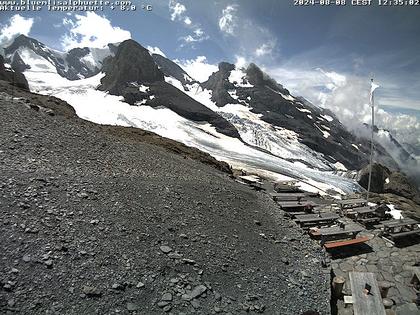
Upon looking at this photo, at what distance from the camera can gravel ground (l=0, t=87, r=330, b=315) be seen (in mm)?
8625

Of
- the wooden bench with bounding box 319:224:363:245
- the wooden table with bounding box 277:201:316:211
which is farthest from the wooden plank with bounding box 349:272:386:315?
the wooden table with bounding box 277:201:316:211

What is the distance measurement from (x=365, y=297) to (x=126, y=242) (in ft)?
25.6

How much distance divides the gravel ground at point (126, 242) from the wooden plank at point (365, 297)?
3.14 feet

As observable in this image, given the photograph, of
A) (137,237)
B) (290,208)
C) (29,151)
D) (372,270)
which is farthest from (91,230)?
(290,208)

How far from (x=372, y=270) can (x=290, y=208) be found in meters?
6.61

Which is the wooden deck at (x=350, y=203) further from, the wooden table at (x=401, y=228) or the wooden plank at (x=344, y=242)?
the wooden plank at (x=344, y=242)

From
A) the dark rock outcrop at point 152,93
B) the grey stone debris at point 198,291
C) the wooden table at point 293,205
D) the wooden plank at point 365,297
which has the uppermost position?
the dark rock outcrop at point 152,93

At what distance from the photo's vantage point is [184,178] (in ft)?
58.2

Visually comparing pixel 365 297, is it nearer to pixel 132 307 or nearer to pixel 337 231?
pixel 337 231

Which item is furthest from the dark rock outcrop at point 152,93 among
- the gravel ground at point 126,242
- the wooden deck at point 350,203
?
the gravel ground at point 126,242

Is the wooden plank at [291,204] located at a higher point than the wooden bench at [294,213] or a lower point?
higher

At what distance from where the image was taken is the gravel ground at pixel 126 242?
862 cm

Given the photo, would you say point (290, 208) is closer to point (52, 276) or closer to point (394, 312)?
point (394, 312)

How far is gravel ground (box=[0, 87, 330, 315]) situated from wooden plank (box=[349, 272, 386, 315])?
3.14 ft
